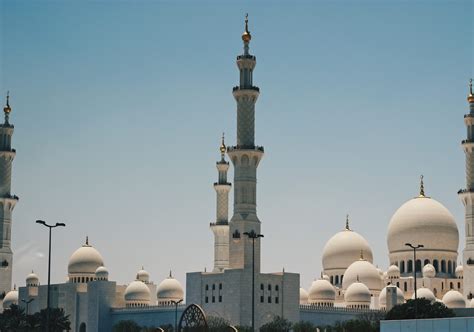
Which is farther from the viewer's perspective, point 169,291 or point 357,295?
point 169,291

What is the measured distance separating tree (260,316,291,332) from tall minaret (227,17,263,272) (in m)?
4.96

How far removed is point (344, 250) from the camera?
355ft

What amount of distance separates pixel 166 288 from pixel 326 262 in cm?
1836

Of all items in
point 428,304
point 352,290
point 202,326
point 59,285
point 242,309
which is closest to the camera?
point 202,326

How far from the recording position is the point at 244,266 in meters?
83.8

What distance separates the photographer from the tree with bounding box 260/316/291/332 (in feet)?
Answer: 261

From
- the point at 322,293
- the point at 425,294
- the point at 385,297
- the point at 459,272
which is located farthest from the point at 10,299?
the point at 459,272

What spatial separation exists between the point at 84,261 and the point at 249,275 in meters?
27.5

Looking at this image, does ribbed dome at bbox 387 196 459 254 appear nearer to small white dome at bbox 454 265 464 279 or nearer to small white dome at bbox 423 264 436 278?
small white dome at bbox 454 265 464 279

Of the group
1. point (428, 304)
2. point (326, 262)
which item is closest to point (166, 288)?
point (326, 262)

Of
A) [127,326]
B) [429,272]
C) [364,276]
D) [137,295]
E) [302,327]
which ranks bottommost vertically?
[302,327]

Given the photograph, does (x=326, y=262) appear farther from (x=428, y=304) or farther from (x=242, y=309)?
(x=428, y=304)

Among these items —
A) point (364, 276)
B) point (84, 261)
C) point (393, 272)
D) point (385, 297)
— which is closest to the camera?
point (385, 297)

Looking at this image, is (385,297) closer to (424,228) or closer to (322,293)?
(322,293)
